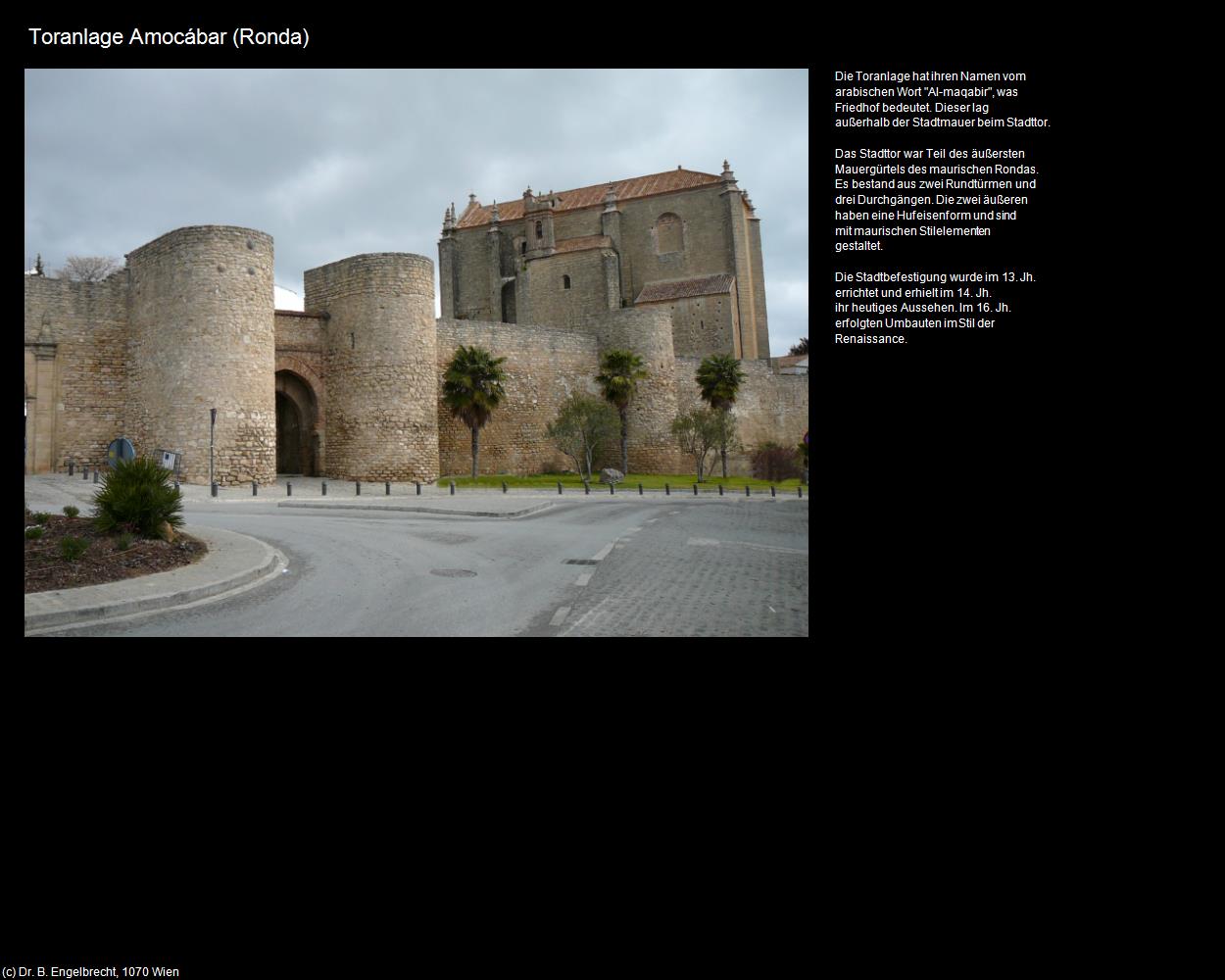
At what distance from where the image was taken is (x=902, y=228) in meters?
2.95

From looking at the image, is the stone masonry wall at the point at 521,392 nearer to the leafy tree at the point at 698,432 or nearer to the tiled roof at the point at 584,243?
the leafy tree at the point at 698,432

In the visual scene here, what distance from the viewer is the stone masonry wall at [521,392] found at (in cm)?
3003

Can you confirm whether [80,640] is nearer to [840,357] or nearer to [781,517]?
[840,357]

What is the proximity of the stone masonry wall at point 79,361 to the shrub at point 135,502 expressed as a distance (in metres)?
14.9

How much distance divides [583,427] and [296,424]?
10603mm

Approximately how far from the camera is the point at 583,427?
29.1 m

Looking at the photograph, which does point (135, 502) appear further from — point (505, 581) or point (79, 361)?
point (79, 361)

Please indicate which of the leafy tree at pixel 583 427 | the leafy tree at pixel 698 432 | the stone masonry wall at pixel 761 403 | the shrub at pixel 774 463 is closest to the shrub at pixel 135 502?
the leafy tree at pixel 583 427

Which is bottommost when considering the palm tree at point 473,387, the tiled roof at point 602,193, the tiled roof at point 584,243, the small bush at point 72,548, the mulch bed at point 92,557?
the mulch bed at point 92,557

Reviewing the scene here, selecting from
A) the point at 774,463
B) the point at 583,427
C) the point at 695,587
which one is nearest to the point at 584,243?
the point at 774,463

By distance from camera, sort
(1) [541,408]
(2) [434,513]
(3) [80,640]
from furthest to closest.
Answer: (1) [541,408], (2) [434,513], (3) [80,640]

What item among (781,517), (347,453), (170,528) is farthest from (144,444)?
(781,517)

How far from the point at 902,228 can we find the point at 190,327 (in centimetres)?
2035

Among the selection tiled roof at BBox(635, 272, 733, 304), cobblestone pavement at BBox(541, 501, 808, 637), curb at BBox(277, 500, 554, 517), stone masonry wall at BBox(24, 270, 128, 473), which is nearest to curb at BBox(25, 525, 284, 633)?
cobblestone pavement at BBox(541, 501, 808, 637)
